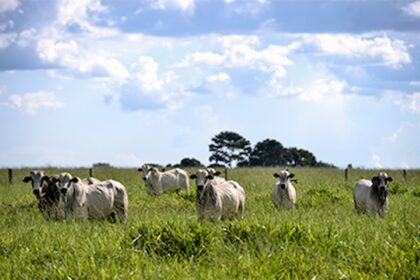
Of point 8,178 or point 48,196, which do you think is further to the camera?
point 8,178

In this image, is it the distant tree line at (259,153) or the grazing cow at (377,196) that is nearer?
the grazing cow at (377,196)

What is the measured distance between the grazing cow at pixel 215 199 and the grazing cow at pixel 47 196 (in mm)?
3291

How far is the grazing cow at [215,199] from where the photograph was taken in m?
14.8

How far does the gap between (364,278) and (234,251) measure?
1630mm

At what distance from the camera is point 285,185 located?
19156mm

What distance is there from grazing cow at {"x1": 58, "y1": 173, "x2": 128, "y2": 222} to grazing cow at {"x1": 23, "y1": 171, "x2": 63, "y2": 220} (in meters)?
0.37

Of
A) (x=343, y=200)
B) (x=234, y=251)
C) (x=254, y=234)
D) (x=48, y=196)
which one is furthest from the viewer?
(x=343, y=200)

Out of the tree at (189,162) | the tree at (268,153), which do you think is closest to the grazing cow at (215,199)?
the tree at (189,162)

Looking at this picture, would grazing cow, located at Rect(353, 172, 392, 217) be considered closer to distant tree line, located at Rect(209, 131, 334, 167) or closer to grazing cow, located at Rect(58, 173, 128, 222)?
grazing cow, located at Rect(58, 173, 128, 222)

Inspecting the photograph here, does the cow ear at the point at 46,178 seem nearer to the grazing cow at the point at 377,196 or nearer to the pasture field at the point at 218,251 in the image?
the pasture field at the point at 218,251

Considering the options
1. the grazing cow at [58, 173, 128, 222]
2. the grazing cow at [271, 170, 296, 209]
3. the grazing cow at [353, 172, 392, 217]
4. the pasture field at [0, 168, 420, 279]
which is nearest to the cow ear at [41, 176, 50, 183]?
the grazing cow at [58, 173, 128, 222]

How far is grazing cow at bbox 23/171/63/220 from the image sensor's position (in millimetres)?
15812

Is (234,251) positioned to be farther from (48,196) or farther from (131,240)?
(48,196)

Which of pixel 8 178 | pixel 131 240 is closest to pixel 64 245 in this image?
pixel 131 240
